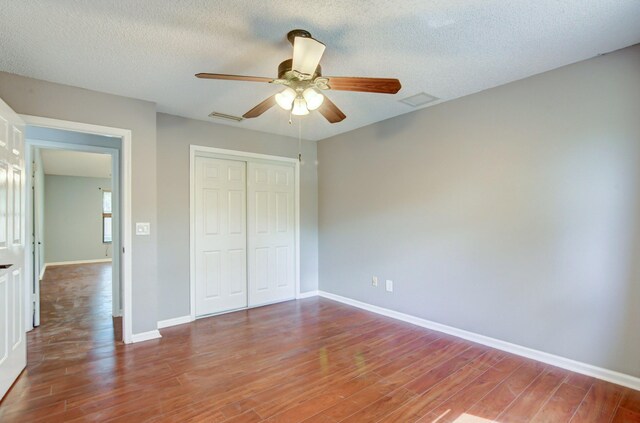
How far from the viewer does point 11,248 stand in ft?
7.89

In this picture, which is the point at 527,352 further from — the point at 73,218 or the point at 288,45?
the point at 73,218

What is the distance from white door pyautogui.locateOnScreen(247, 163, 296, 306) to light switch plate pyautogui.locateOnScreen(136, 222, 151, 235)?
1.41 meters

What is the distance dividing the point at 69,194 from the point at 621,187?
36.9 feet

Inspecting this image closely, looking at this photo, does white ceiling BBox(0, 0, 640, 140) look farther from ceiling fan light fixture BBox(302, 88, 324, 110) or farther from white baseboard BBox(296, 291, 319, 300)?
white baseboard BBox(296, 291, 319, 300)

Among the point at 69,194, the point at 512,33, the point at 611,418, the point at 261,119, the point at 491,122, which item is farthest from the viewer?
the point at 69,194

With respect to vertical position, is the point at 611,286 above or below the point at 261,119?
below

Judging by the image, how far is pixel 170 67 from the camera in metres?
2.62

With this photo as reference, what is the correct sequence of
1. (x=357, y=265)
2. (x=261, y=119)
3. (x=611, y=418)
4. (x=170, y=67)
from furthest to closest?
(x=357, y=265) → (x=261, y=119) → (x=170, y=67) → (x=611, y=418)

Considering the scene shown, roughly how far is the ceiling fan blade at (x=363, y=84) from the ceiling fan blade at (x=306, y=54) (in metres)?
0.19

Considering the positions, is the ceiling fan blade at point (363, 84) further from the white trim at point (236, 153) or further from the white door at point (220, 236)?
the white door at point (220, 236)

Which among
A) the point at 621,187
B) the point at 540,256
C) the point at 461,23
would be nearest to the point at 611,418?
the point at 540,256

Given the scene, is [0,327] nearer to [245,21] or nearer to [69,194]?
[245,21]

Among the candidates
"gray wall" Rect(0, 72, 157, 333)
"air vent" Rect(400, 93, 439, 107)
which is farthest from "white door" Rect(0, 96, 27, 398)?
"air vent" Rect(400, 93, 439, 107)

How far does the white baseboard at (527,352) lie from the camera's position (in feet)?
7.82
